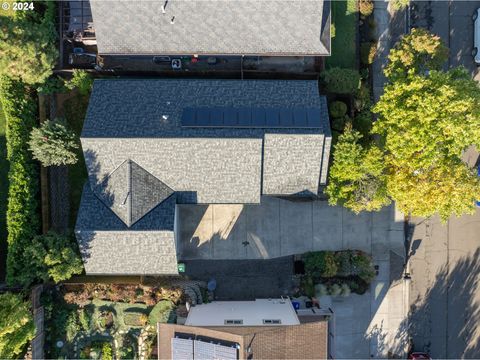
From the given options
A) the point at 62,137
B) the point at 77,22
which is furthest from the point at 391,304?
the point at 77,22

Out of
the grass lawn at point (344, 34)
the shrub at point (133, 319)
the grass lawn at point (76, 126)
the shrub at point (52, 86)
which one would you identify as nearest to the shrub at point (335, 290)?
the shrub at point (133, 319)

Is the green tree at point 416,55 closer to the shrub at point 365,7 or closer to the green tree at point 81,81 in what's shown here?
the shrub at point 365,7

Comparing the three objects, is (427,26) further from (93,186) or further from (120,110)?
(93,186)

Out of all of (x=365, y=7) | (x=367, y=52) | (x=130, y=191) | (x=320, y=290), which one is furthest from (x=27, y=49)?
(x=320, y=290)

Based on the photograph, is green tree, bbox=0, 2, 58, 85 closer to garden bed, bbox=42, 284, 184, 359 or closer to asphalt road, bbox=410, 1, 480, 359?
garden bed, bbox=42, 284, 184, 359

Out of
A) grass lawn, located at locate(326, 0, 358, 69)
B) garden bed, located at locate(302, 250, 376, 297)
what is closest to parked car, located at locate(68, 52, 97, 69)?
grass lawn, located at locate(326, 0, 358, 69)
